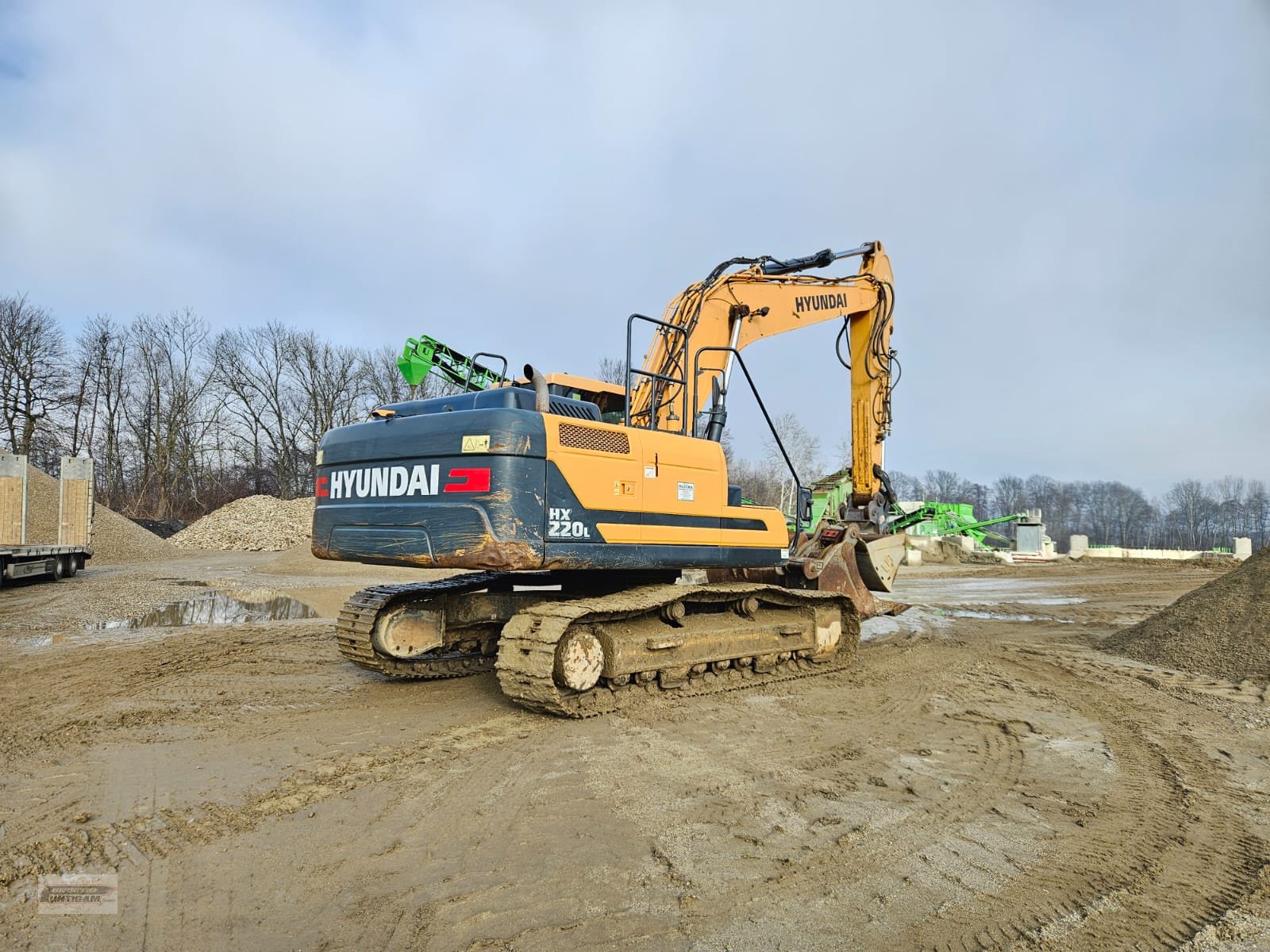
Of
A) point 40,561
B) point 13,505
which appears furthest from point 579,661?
point 13,505

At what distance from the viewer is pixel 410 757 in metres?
4.56

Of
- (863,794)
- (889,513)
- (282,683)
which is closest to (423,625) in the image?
(282,683)

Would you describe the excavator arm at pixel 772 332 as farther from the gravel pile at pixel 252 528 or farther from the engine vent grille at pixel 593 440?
the gravel pile at pixel 252 528

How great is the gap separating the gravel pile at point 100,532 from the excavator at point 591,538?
Result: 14.7 metres

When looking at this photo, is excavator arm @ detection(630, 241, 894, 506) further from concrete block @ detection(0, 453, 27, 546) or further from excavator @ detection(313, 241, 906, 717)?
concrete block @ detection(0, 453, 27, 546)

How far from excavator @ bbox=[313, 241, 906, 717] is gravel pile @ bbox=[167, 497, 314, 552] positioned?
23.3 meters

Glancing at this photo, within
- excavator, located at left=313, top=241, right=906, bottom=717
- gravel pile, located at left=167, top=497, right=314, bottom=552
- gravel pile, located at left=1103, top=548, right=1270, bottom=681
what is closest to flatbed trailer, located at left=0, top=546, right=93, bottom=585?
gravel pile, located at left=167, top=497, right=314, bottom=552

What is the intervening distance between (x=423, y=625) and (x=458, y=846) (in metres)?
3.31

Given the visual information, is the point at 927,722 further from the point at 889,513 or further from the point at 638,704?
the point at 889,513

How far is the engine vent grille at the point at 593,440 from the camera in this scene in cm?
535

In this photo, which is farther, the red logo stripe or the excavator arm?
the excavator arm

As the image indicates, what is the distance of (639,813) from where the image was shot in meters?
3.76

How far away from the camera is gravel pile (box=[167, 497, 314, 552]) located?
90.9ft

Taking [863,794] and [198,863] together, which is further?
[863,794]
